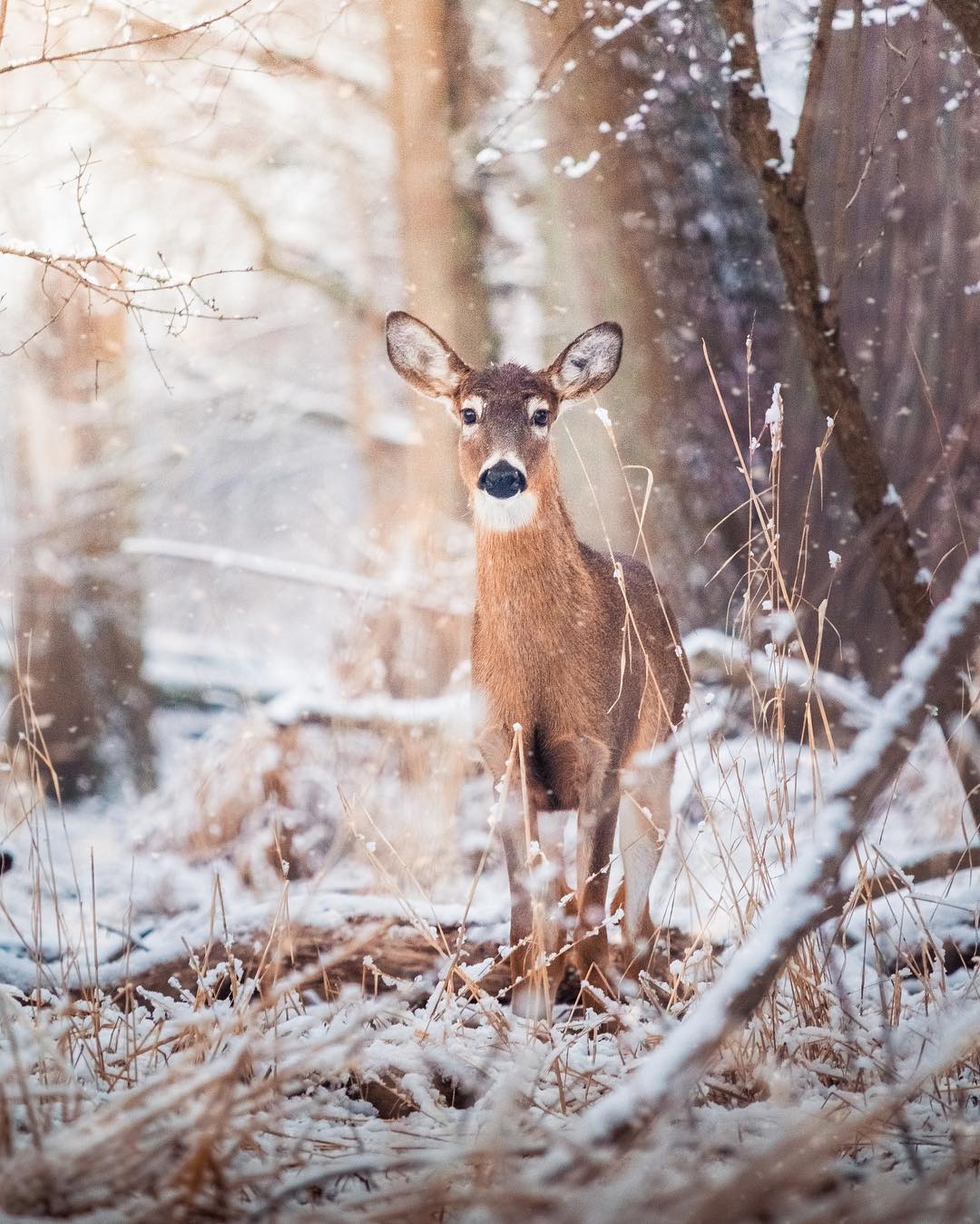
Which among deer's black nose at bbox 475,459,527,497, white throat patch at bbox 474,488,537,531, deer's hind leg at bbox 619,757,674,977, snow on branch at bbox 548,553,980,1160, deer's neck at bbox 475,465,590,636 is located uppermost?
deer's black nose at bbox 475,459,527,497

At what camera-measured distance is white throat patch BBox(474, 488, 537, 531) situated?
315 centimetres

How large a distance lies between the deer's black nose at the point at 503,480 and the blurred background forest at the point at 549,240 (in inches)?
27.3

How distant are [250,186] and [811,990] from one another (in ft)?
20.4

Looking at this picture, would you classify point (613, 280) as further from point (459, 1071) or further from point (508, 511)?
point (459, 1071)

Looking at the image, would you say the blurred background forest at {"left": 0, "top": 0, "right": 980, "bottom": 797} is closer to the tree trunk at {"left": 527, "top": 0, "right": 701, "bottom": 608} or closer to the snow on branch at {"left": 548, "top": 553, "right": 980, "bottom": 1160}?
the tree trunk at {"left": 527, "top": 0, "right": 701, "bottom": 608}

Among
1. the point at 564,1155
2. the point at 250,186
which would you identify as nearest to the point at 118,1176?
the point at 564,1155

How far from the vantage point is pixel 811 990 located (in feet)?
8.02

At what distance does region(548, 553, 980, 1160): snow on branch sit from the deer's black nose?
1.42 meters

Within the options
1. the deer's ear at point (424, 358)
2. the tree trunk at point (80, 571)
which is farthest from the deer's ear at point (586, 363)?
the tree trunk at point (80, 571)

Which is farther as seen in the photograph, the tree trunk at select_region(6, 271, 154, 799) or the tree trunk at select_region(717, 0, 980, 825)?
the tree trunk at select_region(6, 271, 154, 799)

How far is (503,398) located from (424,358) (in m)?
0.30

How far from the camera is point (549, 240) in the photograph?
618 cm

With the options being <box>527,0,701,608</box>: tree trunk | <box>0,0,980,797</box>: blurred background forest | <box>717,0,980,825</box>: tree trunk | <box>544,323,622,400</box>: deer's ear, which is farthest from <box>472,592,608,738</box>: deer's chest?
<box>527,0,701,608</box>: tree trunk

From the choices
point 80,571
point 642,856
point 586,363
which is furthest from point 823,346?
point 80,571
